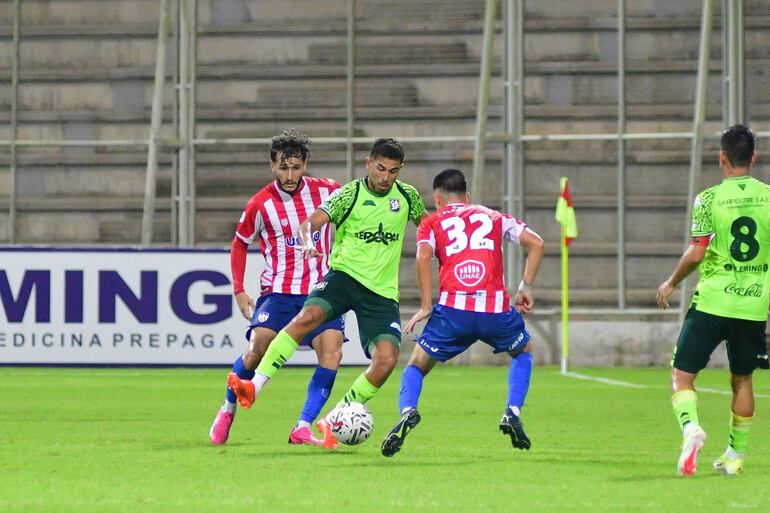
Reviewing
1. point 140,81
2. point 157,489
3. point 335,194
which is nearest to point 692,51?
point 140,81

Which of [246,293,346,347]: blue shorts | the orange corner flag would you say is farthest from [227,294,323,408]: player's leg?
the orange corner flag

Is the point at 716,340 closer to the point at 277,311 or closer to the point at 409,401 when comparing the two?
the point at 409,401

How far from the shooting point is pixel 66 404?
13086 mm

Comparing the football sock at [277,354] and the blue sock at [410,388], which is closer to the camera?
the blue sock at [410,388]

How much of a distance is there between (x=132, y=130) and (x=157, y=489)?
17.0 metres

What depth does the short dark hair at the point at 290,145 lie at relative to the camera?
9.09 meters

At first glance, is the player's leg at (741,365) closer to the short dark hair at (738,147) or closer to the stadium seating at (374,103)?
the short dark hair at (738,147)

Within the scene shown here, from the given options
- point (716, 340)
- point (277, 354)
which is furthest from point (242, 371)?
point (716, 340)

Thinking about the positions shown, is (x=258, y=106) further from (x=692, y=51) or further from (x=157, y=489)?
(x=157, y=489)

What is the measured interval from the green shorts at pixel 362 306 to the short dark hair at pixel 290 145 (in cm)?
88

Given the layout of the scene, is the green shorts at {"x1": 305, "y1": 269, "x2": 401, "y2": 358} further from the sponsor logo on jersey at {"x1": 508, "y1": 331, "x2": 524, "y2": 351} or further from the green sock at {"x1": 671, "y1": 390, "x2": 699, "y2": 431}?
the green sock at {"x1": 671, "y1": 390, "x2": 699, "y2": 431}

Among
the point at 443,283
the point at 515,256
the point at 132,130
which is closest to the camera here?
the point at 443,283

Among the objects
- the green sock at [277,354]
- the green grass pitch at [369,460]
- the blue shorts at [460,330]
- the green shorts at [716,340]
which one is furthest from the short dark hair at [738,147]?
the green sock at [277,354]

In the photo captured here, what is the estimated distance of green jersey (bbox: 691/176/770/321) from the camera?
744 centimetres
